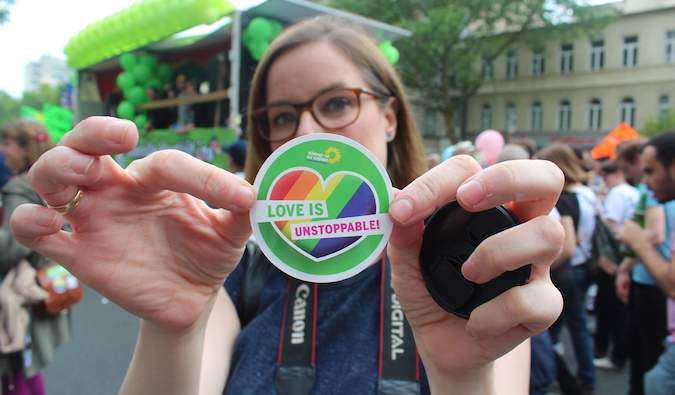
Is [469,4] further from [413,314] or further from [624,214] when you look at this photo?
[413,314]

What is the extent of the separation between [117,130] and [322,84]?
2.43 feet

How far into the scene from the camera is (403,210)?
2.69 ft

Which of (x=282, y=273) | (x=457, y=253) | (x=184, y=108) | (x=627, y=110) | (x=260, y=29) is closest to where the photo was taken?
(x=457, y=253)

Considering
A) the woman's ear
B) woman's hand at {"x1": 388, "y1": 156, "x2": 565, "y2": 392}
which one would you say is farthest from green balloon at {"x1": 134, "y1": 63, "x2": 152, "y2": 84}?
woman's hand at {"x1": 388, "y1": 156, "x2": 565, "y2": 392}

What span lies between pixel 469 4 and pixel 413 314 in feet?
66.2

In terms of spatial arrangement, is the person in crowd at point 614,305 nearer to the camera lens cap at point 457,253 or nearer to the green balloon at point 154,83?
the camera lens cap at point 457,253

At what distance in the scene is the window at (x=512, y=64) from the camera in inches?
982

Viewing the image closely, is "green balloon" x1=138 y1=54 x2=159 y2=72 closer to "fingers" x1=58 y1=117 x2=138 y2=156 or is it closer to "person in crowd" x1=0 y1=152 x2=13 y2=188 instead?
"person in crowd" x1=0 y1=152 x2=13 y2=188

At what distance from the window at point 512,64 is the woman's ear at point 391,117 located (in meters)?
26.6

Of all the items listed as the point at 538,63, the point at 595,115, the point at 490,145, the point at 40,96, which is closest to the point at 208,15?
the point at 490,145

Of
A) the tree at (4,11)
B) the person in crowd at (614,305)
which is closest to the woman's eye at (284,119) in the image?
the person in crowd at (614,305)

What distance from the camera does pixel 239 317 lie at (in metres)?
1.35

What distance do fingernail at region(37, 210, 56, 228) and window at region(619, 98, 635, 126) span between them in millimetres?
26296

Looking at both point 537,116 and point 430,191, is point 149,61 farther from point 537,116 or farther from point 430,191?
point 537,116
